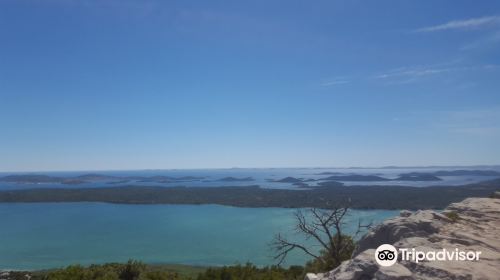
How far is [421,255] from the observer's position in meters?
7.00

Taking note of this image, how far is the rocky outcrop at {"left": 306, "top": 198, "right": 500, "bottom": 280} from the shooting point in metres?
6.30

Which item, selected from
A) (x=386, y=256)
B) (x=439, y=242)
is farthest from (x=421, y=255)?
(x=439, y=242)

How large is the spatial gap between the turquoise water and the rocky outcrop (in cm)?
4021

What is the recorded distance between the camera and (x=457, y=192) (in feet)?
394

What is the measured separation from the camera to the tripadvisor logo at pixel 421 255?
685 centimetres

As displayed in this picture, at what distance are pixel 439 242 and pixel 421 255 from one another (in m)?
1.15

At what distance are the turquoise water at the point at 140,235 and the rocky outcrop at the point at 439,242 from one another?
40208 mm

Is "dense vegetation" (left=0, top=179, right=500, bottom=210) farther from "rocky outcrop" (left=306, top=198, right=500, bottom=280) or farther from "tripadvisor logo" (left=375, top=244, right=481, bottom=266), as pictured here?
"tripadvisor logo" (left=375, top=244, right=481, bottom=266)

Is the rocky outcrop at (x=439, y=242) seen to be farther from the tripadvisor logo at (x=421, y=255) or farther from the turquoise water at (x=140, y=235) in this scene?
the turquoise water at (x=140, y=235)

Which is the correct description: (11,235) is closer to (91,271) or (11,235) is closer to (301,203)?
(91,271)

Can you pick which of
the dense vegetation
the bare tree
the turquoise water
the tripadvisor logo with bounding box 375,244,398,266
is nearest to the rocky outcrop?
the tripadvisor logo with bounding box 375,244,398,266

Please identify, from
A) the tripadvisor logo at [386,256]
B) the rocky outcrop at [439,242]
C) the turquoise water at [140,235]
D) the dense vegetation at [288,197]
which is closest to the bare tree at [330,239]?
the rocky outcrop at [439,242]

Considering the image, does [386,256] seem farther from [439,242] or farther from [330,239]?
[330,239]

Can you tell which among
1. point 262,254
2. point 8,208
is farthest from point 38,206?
point 262,254
